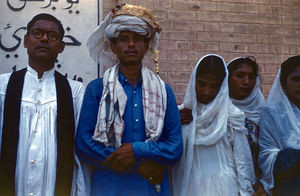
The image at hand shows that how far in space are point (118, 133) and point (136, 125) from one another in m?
0.14

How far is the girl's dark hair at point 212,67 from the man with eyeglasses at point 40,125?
3.02ft

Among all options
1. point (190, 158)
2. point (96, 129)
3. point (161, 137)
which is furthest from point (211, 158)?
point (96, 129)

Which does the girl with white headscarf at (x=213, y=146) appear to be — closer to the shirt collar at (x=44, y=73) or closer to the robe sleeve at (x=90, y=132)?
the robe sleeve at (x=90, y=132)

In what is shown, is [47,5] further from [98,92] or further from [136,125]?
[136,125]

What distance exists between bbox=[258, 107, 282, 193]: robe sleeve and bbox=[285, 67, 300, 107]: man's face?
8.4 inches

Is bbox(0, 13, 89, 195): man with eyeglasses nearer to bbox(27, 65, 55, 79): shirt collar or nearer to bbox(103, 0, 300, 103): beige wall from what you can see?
bbox(27, 65, 55, 79): shirt collar

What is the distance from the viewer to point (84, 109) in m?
2.57

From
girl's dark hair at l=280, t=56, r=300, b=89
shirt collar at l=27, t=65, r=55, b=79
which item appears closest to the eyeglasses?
shirt collar at l=27, t=65, r=55, b=79

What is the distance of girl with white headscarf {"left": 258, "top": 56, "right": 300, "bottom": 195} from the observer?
8.73 feet

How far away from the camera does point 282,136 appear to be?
281 centimetres

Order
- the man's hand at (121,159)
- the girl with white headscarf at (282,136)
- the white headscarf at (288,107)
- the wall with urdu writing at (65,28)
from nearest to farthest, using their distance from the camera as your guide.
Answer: the man's hand at (121,159) → the girl with white headscarf at (282,136) → the white headscarf at (288,107) → the wall with urdu writing at (65,28)

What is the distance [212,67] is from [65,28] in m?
2.10

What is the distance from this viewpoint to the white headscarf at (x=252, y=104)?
10.2ft

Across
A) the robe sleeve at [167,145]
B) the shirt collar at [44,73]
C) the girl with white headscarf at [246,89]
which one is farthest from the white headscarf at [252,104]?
the shirt collar at [44,73]
